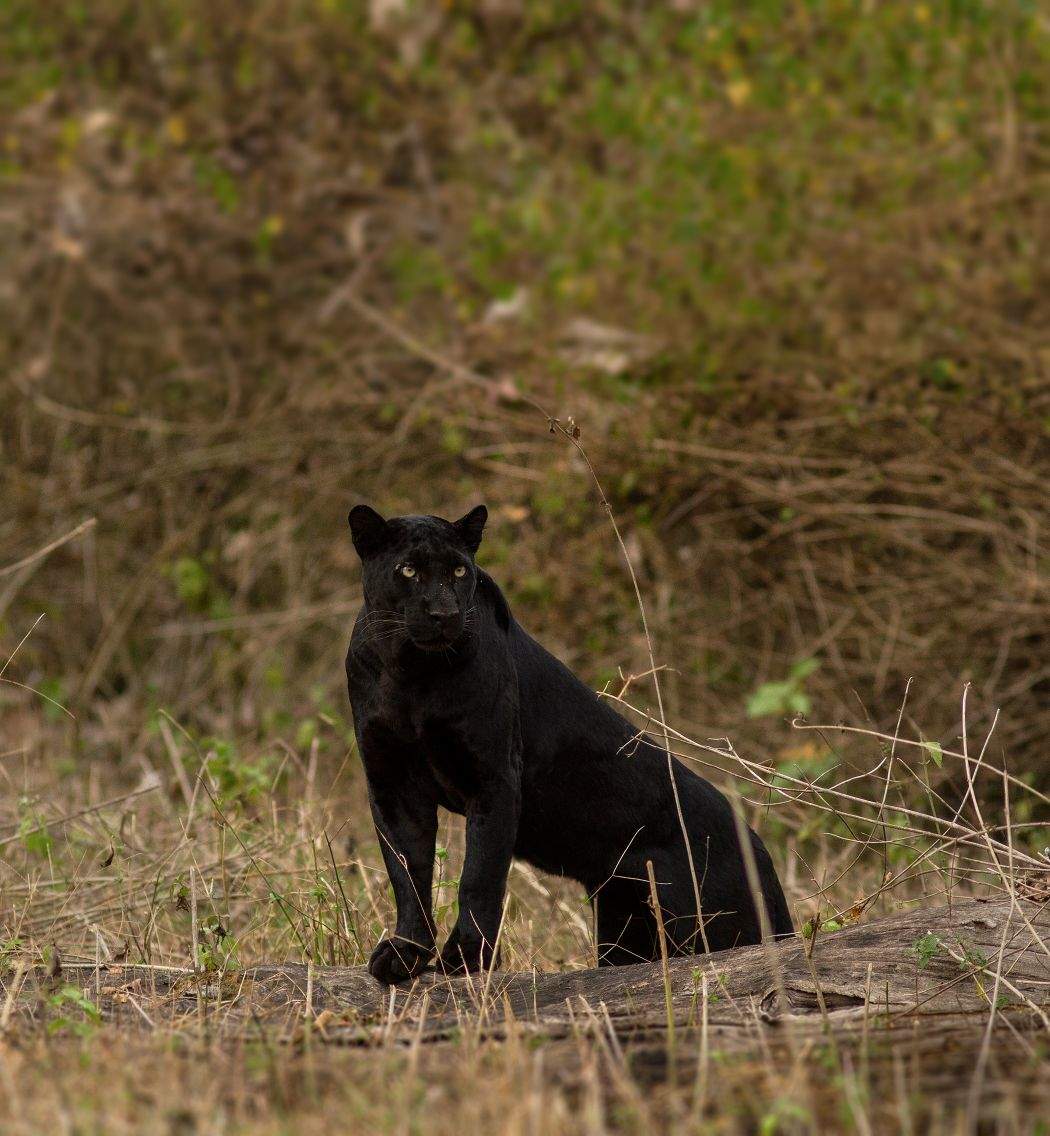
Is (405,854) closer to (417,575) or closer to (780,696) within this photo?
(417,575)

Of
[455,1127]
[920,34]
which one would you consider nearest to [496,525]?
[920,34]

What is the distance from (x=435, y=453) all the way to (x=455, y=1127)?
6564 mm

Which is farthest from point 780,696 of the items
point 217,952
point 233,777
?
point 217,952

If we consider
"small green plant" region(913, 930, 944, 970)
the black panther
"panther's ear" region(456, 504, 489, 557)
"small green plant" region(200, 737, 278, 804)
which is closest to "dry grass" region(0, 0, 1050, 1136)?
"small green plant" region(200, 737, 278, 804)

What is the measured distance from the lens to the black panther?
367 cm

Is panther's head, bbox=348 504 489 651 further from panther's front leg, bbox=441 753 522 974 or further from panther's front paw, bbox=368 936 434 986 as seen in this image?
panther's front paw, bbox=368 936 434 986

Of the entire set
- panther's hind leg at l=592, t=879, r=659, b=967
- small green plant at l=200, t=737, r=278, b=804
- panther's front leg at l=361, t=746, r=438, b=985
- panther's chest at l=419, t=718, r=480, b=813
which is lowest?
small green plant at l=200, t=737, r=278, b=804

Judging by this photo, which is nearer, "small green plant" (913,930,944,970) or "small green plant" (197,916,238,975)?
"small green plant" (913,930,944,970)

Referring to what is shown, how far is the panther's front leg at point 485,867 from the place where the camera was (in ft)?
12.2

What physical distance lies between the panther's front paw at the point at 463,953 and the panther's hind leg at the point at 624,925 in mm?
494

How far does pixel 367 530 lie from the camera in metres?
3.75

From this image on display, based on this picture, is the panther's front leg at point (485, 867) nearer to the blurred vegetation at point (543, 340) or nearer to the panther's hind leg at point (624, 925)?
the panther's hind leg at point (624, 925)

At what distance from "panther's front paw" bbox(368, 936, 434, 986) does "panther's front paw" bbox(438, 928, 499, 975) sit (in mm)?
58

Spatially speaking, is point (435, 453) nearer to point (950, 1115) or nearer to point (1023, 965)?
point (1023, 965)
